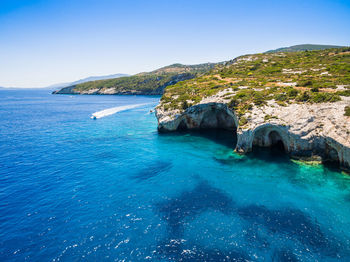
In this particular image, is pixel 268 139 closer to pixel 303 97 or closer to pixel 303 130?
pixel 303 130

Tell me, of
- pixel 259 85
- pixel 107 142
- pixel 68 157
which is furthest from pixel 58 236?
pixel 259 85

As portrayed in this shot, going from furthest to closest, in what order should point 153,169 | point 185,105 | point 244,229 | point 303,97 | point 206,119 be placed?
1. point 206,119
2. point 185,105
3. point 303,97
4. point 153,169
5. point 244,229

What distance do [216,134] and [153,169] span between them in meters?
20.6

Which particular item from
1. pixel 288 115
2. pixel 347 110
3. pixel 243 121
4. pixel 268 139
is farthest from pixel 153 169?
pixel 347 110

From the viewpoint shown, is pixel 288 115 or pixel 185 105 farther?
pixel 185 105

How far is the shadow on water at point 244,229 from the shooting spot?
13047 millimetres

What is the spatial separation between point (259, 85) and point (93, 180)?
127ft

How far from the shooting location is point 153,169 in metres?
26.1

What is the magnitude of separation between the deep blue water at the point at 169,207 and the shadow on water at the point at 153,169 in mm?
139

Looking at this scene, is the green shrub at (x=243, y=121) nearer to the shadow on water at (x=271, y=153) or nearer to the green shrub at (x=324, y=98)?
the shadow on water at (x=271, y=153)

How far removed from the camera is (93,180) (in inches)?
915

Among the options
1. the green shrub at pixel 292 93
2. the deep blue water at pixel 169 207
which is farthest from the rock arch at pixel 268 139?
the green shrub at pixel 292 93

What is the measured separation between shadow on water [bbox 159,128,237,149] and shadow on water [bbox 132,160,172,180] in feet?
44.4

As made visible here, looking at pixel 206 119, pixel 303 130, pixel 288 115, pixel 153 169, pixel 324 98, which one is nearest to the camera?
pixel 153 169
